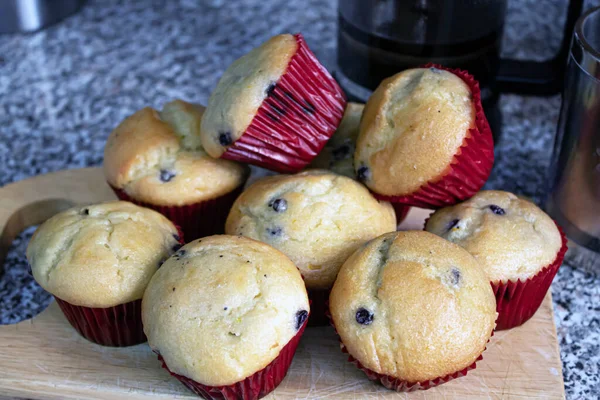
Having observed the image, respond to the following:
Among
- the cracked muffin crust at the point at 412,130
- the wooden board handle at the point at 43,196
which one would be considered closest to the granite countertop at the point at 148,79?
the wooden board handle at the point at 43,196

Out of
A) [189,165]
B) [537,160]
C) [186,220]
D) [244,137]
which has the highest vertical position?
[244,137]

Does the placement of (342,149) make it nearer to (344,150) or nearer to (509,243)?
(344,150)

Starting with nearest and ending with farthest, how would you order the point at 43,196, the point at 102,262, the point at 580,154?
the point at 102,262 → the point at 580,154 → the point at 43,196

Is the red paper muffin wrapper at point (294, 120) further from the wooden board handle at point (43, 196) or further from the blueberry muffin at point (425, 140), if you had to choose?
the wooden board handle at point (43, 196)

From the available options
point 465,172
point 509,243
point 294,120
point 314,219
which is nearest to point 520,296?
point 509,243

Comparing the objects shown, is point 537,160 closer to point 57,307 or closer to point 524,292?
point 524,292

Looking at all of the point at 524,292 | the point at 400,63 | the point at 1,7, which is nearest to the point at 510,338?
the point at 524,292
